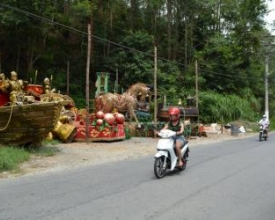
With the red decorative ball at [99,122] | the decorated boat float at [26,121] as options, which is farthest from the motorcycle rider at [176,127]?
the red decorative ball at [99,122]

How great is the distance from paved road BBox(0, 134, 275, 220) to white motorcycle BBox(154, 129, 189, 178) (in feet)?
0.78

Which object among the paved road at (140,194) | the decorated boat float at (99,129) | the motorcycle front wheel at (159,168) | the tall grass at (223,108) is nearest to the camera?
the paved road at (140,194)

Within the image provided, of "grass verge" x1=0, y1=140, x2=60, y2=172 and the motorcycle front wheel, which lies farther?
"grass verge" x1=0, y1=140, x2=60, y2=172

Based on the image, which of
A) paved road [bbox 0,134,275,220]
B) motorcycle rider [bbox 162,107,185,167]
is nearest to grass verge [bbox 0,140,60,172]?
paved road [bbox 0,134,275,220]

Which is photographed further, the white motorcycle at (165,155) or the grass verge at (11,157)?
the grass verge at (11,157)

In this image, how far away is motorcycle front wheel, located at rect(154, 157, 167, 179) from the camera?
995 centimetres

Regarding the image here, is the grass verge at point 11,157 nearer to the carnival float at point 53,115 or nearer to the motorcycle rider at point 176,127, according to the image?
the carnival float at point 53,115

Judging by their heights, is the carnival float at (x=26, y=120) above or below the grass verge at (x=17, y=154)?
above

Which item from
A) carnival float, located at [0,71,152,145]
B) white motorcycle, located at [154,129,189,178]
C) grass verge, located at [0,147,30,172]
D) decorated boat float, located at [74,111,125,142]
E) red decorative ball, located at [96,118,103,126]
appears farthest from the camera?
red decorative ball, located at [96,118,103,126]

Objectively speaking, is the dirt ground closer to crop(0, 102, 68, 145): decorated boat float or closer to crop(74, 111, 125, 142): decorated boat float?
crop(74, 111, 125, 142): decorated boat float

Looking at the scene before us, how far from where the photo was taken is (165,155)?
10211mm

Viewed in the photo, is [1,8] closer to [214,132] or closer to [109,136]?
[109,136]

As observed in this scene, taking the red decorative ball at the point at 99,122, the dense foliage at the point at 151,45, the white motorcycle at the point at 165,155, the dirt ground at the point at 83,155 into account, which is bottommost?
the dirt ground at the point at 83,155

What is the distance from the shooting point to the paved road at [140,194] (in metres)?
6.77
